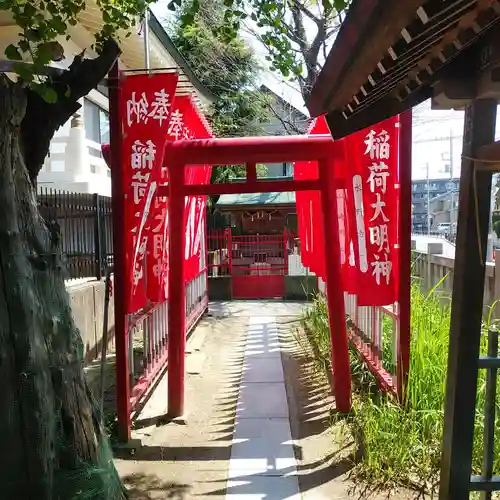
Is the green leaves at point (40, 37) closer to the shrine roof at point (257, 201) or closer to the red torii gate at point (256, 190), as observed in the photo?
the red torii gate at point (256, 190)

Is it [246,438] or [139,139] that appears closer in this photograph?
[139,139]

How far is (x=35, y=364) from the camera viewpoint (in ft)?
8.55

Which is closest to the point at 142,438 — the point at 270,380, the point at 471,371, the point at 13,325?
the point at 270,380

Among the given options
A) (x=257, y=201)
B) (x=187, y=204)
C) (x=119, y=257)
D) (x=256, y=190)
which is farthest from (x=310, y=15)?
(x=119, y=257)

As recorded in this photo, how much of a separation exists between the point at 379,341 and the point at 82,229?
5261mm

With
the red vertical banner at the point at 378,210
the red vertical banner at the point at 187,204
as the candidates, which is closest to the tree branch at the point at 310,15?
the red vertical banner at the point at 187,204

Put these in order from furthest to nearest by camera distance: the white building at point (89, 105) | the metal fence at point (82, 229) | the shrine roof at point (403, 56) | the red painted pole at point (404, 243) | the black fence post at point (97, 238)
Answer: the black fence post at point (97, 238)
the metal fence at point (82, 229)
the white building at point (89, 105)
the red painted pole at point (404, 243)
the shrine roof at point (403, 56)

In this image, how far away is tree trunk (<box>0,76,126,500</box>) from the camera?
2.58 metres

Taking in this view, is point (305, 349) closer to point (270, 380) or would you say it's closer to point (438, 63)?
point (270, 380)

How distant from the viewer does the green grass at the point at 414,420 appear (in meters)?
4.21

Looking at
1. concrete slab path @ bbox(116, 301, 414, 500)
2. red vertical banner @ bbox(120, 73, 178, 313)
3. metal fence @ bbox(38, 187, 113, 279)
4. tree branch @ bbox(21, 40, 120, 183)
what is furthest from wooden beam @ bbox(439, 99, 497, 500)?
metal fence @ bbox(38, 187, 113, 279)

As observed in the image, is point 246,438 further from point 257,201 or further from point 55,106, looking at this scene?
point 257,201

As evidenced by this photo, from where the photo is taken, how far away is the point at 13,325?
261cm

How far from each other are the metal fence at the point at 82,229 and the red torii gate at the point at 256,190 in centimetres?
286
